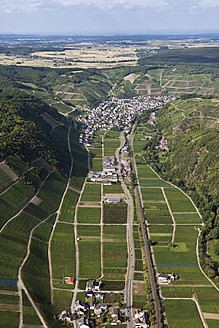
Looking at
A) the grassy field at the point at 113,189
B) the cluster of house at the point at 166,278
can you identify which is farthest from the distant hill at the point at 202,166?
the grassy field at the point at 113,189

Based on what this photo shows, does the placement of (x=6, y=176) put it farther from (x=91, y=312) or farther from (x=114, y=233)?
(x=91, y=312)

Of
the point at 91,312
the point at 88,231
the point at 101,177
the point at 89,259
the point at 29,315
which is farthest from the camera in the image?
the point at 101,177

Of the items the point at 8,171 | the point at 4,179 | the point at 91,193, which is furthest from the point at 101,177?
the point at 4,179

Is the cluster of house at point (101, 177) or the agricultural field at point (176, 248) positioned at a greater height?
the cluster of house at point (101, 177)

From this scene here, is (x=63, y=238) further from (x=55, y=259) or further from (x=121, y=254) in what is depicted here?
(x=121, y=254)

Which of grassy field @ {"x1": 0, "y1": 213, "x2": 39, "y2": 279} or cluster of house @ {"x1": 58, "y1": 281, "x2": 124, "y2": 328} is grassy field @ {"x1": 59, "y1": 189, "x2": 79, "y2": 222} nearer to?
grassy field @ {"x1": 0, "y1": 213, "x2": 39, "y2": 279}

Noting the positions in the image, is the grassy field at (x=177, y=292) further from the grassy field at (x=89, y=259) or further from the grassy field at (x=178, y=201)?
the grassy field at (x=178, y=201)
